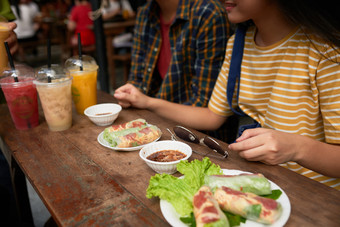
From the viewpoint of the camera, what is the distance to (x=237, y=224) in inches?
29.9

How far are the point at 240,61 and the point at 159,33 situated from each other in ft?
3.35

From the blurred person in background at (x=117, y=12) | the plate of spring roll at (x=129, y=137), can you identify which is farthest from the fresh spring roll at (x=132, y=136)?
the blurred person in background at (x=117, y=12)

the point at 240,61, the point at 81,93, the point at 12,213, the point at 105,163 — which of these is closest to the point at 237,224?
the point at 105,163

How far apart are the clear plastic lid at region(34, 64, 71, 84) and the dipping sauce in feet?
2.17

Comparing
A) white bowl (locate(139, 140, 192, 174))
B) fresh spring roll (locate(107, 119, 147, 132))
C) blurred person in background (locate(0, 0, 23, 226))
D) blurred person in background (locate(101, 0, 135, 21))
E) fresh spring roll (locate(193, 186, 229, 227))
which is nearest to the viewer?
fresh spring roll (locate(193, 186, 229, 227))

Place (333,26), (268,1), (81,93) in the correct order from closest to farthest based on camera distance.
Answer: (333,26) < (268,1) < (81,93)

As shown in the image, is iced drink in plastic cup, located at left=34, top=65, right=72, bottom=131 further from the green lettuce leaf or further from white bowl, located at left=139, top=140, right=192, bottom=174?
the green lettuce leaf

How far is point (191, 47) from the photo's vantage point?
207 cm

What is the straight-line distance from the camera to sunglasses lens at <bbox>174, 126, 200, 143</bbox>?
49.1 inches

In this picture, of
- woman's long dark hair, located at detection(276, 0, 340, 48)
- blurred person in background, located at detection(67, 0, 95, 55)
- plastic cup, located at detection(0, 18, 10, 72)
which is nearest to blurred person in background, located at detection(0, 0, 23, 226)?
plastic cup, located at detection(0, 18, 10, 72)

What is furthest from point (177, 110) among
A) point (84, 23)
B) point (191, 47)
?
point (84, 23)

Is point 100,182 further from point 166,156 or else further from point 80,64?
point 80,64

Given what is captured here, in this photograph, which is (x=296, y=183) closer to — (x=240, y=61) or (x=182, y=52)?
(x=240, y=61)

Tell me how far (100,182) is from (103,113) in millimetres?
652
